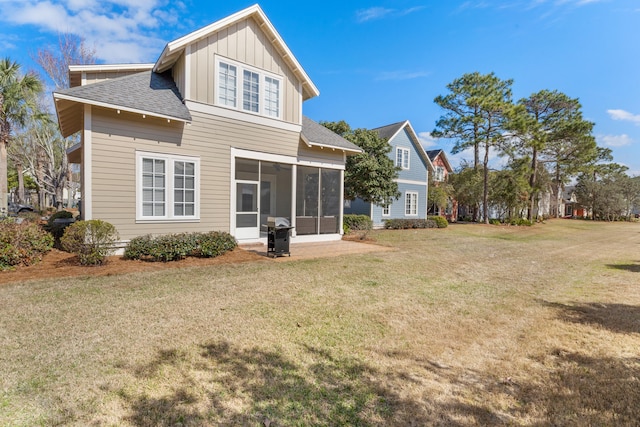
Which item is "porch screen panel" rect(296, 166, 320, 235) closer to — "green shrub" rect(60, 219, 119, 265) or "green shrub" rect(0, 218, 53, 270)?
"green shrub" rect(60, 219, 119, 265)

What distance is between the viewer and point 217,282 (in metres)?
6.35

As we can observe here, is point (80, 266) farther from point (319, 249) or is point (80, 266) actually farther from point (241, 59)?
point (241, 59)

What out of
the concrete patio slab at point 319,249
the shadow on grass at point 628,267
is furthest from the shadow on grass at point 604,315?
the concrete patio slab at point 319,249

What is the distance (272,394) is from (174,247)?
6.41m

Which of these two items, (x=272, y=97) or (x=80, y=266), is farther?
(x=272, y=97)

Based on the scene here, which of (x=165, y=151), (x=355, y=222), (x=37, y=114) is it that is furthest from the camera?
(x=37, y=114)

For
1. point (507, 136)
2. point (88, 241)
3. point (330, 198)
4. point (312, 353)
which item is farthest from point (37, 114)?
point (507, 136)

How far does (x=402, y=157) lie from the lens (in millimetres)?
23016

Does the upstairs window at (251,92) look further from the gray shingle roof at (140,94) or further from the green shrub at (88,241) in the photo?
the green shrub at (88,241)

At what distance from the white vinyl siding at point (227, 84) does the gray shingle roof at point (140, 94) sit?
4.30 ft

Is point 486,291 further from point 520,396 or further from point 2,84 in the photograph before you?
point 2,84

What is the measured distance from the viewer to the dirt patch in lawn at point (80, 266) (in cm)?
638

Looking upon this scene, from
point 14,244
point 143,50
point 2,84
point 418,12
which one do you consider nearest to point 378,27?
point 418,12

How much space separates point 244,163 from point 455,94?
71.5ft
